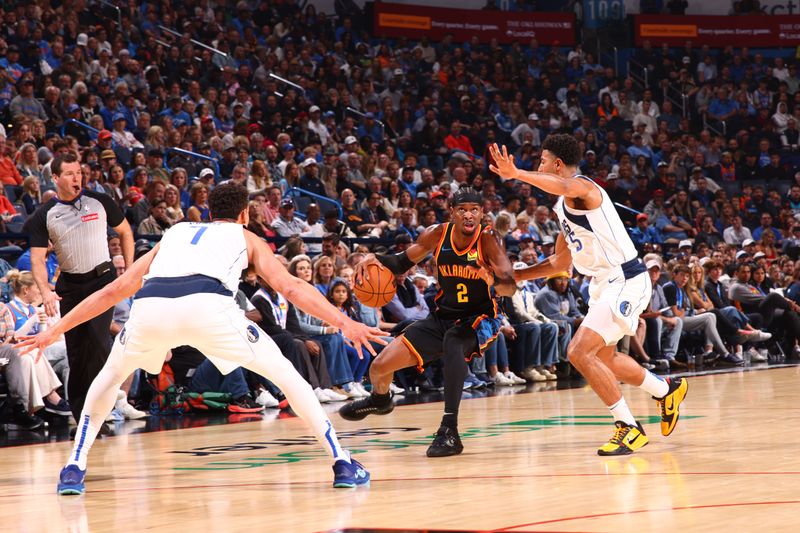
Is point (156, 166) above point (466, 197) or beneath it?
beneath

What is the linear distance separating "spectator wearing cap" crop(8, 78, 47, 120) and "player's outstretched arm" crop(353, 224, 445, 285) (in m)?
8.38

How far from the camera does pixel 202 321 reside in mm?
5328

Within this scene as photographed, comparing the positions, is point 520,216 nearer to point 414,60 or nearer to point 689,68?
point 414,60

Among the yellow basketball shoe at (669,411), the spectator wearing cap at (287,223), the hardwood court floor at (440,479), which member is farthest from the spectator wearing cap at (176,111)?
the yellow basketball shoe at (669,411)

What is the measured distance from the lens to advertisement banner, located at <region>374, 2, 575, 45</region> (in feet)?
82.2

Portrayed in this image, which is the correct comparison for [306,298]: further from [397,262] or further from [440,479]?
[397,262]

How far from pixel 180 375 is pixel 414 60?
1429cm

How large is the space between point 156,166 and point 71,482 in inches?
361

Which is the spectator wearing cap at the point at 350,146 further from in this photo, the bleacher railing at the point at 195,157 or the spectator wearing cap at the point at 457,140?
the spectator wearing cap at the point at 457,140

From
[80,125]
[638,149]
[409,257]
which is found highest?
[80,125]

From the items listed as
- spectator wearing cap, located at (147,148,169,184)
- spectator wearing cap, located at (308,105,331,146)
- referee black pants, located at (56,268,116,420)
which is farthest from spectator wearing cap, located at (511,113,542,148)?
referee black pants, located at (56,268,116,420)

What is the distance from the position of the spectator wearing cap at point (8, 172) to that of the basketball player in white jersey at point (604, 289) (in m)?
7.63

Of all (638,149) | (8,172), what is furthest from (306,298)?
(638,149)

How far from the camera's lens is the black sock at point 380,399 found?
748 centimetres
